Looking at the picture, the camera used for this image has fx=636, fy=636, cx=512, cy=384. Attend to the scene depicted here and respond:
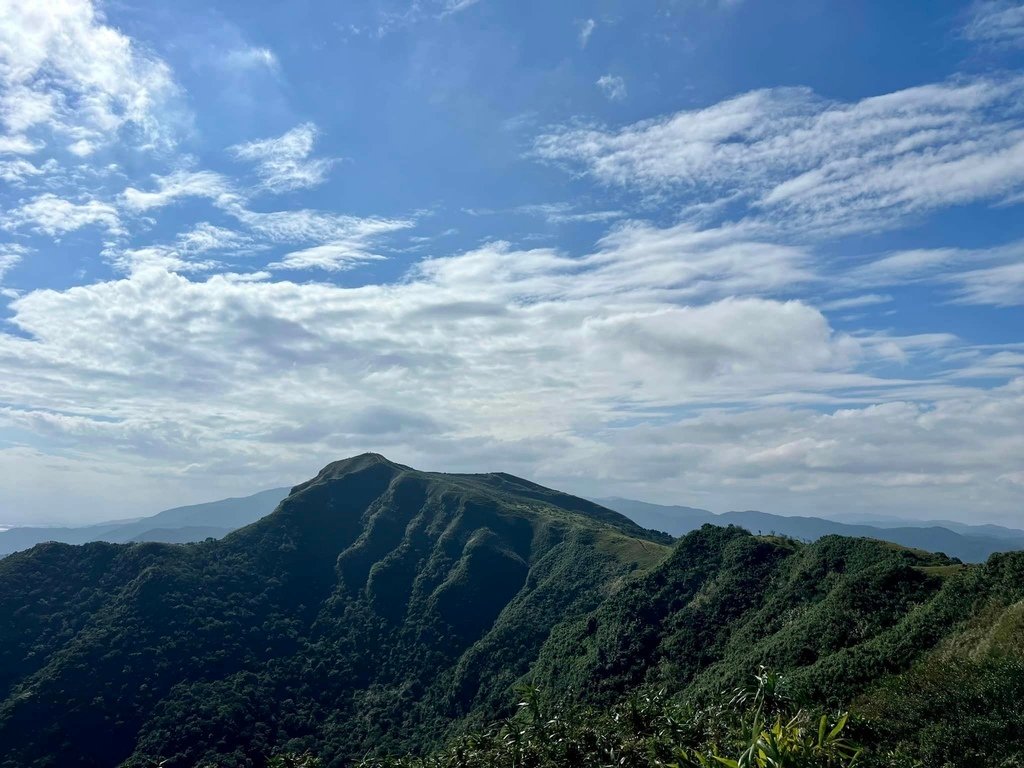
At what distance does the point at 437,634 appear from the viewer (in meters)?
156

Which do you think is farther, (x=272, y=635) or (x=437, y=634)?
(x=437, y=634)

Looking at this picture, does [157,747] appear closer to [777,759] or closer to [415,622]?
[415,622]

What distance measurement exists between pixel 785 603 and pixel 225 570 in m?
143

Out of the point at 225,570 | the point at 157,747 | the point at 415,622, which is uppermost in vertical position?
the point at 225,570

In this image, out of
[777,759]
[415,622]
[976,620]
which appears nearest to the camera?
[777,759]

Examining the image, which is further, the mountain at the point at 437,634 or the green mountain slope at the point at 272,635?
the green mountain slope at the point at 272,635

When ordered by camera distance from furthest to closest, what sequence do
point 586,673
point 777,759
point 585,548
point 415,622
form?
point 585,548 → point 415,622 → point 586,673 → point 777,759

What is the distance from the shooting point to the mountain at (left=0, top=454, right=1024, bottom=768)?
65.5 meters

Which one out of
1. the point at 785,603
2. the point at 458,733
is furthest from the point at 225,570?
the point at 785,603

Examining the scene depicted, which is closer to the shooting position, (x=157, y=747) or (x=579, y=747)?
(x=579, y=747)

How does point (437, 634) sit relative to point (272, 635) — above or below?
above

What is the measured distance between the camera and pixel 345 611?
560ft

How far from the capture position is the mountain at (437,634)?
65.5 metres

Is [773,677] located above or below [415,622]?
above
